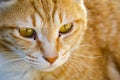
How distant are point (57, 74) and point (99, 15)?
366 millimetres

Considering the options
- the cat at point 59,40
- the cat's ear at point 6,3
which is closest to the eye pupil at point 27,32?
the cat at point 59,40

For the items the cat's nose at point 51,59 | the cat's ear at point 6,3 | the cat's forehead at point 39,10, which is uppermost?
the cat's ear at point 6,3

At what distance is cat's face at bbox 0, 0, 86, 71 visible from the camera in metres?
1.29

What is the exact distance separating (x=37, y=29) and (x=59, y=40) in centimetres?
11

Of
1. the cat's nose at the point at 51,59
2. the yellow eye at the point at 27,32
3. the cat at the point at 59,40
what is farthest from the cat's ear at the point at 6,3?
the cat's nose at the point at 51,59

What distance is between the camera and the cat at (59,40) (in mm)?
1302

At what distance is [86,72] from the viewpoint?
5.24 ft

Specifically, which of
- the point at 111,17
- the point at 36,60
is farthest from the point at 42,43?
the point at 111,17

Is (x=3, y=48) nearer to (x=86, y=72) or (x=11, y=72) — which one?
(x=11, y=72)

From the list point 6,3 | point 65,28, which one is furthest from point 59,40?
point 6,3

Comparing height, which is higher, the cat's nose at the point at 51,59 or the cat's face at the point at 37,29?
the cat's face at the point at 37,29

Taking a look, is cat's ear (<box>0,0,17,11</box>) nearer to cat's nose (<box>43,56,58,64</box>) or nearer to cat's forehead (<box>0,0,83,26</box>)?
cat's forehead (<box>0,0,83,26</box>)

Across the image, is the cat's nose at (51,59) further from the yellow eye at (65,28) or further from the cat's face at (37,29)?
the yellow eye at (65,28)

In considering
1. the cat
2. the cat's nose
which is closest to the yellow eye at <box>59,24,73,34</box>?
the cat
